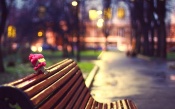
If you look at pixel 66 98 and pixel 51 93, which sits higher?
pixel 51 93

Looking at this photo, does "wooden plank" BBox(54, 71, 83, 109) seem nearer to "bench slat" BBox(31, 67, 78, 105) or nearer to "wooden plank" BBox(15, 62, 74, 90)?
"bench slat" BBox(31, 67, 78, 105)

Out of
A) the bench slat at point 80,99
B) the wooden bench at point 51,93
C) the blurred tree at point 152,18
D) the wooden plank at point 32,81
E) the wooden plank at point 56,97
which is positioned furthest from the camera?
the blurred tree at point 152,18

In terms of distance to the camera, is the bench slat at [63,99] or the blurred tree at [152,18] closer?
the bench slat at [63,99]

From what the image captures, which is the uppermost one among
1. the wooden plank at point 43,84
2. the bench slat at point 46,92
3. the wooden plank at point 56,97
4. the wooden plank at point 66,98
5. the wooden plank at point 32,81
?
the wooden plank at point 32,81

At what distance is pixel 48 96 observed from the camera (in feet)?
15.3

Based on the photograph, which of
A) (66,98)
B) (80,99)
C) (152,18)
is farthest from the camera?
(152,18)

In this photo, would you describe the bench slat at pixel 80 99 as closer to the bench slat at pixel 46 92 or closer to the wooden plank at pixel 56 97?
the wooden plank at pixel 56 97

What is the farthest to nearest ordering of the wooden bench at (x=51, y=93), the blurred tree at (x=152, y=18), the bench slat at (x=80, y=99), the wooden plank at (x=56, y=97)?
the blurred tree at (x=152, y=18) → the bench slat at (x=80, y=99) → the wooden plank at (x=56, y=97) → the wooden bench at (x=51, y=93)

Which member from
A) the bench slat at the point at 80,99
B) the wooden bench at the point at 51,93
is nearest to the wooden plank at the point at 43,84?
the wooden bench at the point at 51,93

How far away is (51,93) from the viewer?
479 centimetres

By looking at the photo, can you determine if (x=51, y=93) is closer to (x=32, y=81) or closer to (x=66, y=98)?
(x=32, y=81)

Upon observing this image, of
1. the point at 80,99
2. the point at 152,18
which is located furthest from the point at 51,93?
the point at 152,18

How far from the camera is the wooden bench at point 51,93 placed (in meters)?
3.81

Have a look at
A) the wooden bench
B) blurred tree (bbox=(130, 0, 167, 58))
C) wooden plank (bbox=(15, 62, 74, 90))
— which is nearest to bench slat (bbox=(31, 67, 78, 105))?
the wooden bench
